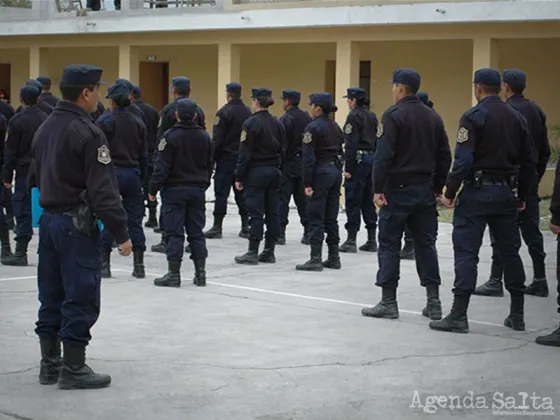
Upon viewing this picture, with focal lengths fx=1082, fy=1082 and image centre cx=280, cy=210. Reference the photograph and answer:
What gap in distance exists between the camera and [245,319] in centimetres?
953

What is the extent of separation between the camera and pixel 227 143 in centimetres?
1488

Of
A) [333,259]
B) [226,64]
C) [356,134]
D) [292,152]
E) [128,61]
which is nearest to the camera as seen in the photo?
[333,259]

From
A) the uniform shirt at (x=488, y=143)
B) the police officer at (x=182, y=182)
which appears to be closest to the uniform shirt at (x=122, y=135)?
the police officer at (x=182, y=182)

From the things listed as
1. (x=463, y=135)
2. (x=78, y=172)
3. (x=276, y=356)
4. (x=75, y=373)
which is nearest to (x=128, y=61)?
(x=463, y=135)

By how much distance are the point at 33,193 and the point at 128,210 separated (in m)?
4.30

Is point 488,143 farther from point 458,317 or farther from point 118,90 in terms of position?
point 118,90

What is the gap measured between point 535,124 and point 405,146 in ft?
6.18

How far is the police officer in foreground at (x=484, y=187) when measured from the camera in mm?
8891

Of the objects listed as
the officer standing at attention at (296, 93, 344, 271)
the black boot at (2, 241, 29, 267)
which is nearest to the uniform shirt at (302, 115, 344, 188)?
the officer standing at attention at (296, 93, 344, 271)

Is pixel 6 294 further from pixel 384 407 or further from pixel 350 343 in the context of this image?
pixel 384 407

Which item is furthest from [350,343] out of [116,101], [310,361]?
[116,101]

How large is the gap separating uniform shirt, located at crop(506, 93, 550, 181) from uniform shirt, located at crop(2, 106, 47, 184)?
522cm

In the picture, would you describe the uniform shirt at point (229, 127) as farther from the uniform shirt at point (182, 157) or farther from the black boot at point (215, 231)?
the uniform shirt at point (182, 157)

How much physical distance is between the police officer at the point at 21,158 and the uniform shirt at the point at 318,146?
2994 millimetres
